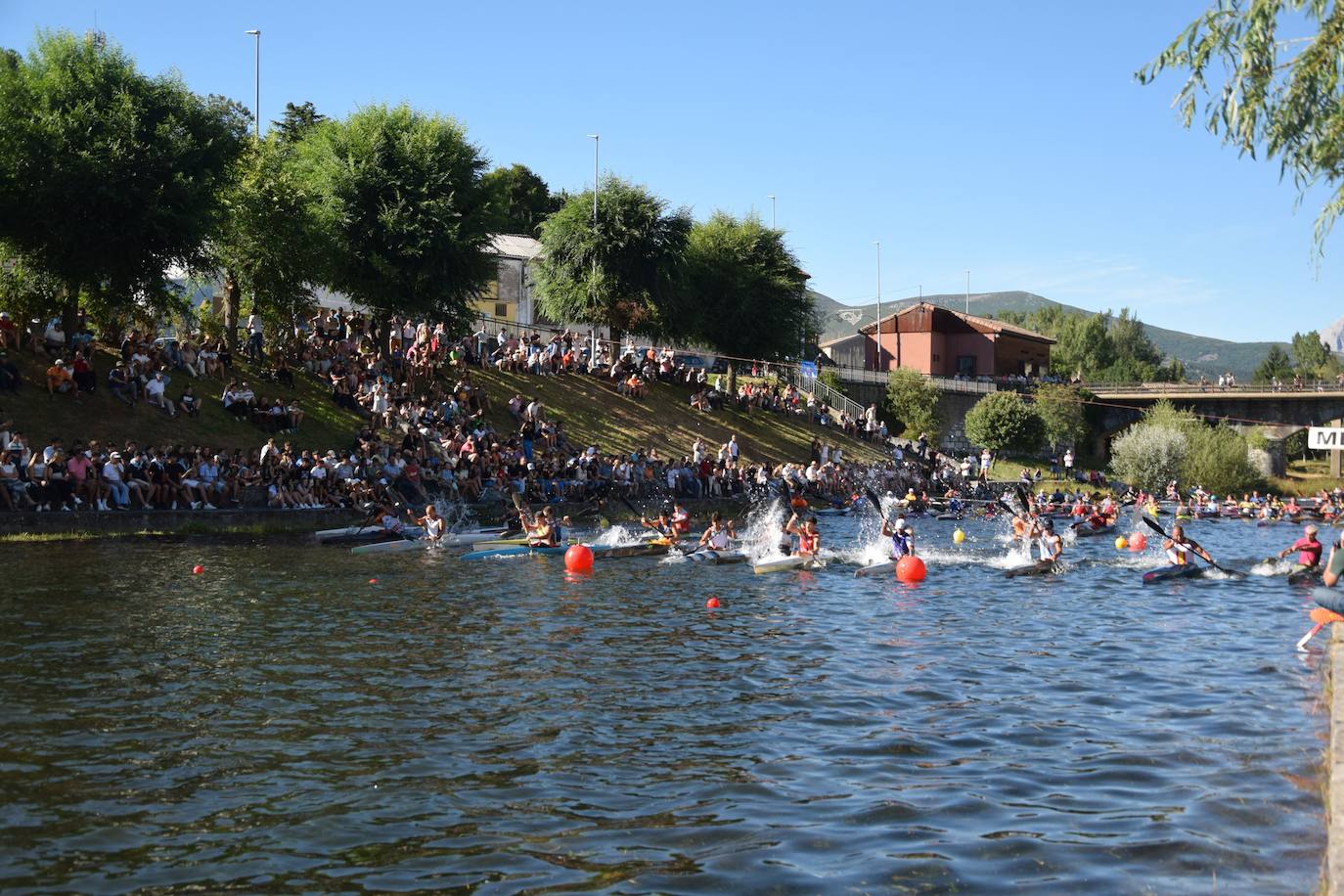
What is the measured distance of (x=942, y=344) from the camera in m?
90.2

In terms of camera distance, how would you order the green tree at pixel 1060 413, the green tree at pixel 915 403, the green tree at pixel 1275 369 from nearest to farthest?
the green tree at pixel 915 403 → the green tree at pixel 1060 413 → the green tree at pixel 1275 369

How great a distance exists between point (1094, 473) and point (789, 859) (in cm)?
5911

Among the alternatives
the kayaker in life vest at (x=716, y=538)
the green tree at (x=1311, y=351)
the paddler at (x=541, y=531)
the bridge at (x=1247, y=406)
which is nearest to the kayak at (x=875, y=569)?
the kayaker in life vest at (x=716, y=538)

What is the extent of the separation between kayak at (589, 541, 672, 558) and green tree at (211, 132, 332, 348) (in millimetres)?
15059

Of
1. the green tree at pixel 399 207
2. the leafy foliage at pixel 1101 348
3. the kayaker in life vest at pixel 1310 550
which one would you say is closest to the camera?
the kayaker in life vest at pixel 1310 550

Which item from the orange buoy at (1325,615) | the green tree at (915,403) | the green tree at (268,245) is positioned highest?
the green tree at (268,245)

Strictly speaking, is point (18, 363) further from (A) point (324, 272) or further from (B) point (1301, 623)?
(B) point (1301, 623)

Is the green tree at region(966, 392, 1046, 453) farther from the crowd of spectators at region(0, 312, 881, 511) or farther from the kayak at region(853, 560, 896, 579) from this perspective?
the kayak at region(853, 560, 896, 579)

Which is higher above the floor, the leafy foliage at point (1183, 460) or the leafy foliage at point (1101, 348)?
the leafy foliage at point (1101, 348)

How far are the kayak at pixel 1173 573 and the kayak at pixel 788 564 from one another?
279 inches

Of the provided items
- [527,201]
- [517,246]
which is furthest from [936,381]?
[527,201]

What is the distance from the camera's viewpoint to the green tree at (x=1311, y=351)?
157 m

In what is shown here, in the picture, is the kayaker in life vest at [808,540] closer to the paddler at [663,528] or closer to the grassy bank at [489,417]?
the paddler at [663,528]

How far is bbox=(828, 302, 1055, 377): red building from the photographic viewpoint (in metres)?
89.0
